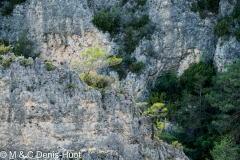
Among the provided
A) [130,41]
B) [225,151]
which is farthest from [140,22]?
[225,151]

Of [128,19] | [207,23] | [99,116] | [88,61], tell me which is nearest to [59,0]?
[128,19]

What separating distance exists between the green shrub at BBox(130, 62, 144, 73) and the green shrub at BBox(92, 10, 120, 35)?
3.37m

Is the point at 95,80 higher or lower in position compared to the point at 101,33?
lower

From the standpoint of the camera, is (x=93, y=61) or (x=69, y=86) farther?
(x=93, y=61)

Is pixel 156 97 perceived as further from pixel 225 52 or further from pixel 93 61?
pixel 225 52

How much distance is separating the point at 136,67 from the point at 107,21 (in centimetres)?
445

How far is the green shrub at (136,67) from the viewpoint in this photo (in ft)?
136

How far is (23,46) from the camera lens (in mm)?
42344

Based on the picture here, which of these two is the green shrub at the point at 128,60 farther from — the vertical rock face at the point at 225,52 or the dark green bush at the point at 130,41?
the vertical rock face at the point at 225,52

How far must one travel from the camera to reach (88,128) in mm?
24984

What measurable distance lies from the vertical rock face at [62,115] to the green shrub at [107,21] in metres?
17.2

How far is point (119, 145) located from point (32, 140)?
4.07m

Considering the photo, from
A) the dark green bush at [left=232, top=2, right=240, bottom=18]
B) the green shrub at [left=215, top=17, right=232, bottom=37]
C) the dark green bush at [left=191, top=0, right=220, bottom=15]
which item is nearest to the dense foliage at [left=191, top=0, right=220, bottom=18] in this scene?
the dark green bush at [left=191, top=0, right=220, bottom=15]

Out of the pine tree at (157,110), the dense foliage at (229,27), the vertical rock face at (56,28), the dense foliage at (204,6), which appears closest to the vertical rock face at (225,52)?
the dense foliage at (229,27)
